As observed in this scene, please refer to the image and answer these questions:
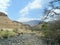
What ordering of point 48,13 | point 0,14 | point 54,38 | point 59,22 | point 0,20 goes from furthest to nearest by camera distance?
point 0,14
point 0,20
point 54,38
point 59,22
point 48,13

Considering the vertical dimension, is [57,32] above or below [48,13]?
below

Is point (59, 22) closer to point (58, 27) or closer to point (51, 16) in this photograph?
point (58, 27)

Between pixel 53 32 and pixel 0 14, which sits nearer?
pixel 53 32

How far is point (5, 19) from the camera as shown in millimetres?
167500

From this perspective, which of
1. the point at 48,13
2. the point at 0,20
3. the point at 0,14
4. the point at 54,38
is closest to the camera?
the point at 48,13

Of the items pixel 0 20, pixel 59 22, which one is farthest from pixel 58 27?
pixel 0 20

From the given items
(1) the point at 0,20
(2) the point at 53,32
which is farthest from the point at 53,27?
(1) the point at 0,20

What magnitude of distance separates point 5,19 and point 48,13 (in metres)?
154

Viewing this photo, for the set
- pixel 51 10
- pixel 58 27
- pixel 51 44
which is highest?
pixel 51 10

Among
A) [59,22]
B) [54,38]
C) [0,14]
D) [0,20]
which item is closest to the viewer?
[59,22]

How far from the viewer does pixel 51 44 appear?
61.6ft

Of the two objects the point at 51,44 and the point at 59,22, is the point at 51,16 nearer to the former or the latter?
the point at 59,22

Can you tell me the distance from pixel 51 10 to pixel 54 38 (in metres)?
3.77

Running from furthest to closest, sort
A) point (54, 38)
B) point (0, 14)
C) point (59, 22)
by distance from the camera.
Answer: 1. point (0, 14)
2. point (54, 38)
3. point (59, 22)
